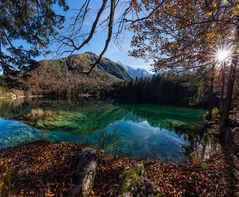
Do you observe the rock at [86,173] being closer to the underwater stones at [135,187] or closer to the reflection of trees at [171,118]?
the underwater stones at [135,187]

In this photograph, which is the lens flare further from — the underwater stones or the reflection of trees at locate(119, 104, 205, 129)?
the reflection of trees at locate(119, 104, 205, 129)

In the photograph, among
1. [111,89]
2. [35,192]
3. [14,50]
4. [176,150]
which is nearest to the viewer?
[35,192]

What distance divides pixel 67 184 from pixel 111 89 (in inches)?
3356

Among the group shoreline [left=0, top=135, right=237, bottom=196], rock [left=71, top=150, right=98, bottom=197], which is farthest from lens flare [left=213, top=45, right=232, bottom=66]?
rock [left=71, top=150, right=98, bottom=197]

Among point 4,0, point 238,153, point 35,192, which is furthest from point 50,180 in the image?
point 238,153

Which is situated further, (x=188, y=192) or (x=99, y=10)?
(x=188, y=192)

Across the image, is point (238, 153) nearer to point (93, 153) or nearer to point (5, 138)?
point (93, 153)

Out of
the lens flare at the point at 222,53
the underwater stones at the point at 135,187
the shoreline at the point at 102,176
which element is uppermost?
the lens flare at the point at 222,53

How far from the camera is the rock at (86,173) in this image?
366cm

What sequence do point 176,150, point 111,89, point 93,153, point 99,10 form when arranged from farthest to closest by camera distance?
point 111,89 → point 176,150 → point 93,153 → point 99,10

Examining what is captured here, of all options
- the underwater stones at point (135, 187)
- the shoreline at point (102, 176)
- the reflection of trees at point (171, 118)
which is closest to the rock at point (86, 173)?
the shoreline at point (102, 176)

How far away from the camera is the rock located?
3.66m

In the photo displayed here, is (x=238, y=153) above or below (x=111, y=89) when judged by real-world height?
below

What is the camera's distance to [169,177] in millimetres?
4715
